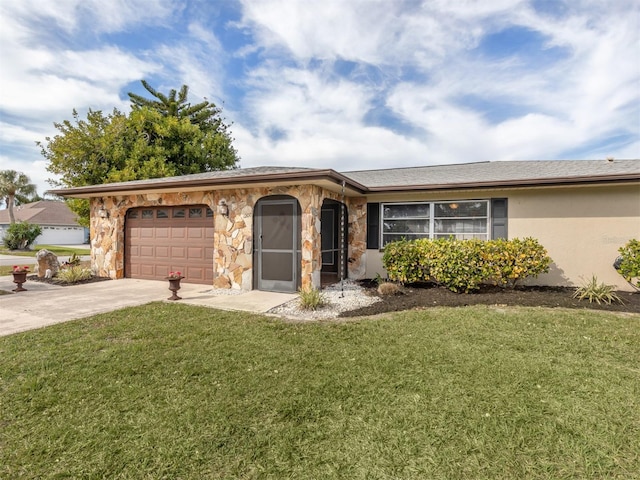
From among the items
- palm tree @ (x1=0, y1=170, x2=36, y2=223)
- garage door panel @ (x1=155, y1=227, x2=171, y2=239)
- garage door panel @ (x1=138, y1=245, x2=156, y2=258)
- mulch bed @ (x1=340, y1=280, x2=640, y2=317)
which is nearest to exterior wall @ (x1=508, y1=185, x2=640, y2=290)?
mulch bed @ (x1=340, y1=280, x2=640, y2=317)

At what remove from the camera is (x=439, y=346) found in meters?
4.20

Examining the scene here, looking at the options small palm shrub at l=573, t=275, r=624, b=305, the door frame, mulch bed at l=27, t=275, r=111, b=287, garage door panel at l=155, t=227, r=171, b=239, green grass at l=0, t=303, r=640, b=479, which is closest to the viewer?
green grass at l=0, t=303, r=640, b=479

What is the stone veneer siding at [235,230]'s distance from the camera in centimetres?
746

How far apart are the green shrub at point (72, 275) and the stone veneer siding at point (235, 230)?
0.68m

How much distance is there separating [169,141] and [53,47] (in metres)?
11.2

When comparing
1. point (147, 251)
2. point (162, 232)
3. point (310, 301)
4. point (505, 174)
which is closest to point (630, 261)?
point (505, 174)

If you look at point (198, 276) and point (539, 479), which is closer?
point (539, 479)

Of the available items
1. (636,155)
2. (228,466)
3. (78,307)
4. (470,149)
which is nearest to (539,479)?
(228,466)

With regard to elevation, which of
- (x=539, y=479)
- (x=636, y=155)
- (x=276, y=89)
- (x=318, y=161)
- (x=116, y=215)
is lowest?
(x=539, y=479)

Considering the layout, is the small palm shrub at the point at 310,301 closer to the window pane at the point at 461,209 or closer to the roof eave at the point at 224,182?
the roof eave at the point at 224,182

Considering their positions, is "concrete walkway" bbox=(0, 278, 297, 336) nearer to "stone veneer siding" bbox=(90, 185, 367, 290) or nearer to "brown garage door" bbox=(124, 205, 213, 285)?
"brown garage door" bbox=(124, 205, 213, 285)

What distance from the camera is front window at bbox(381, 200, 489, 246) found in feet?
27.7

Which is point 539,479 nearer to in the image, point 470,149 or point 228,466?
point 228,466

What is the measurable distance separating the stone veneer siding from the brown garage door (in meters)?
A: 0.27
